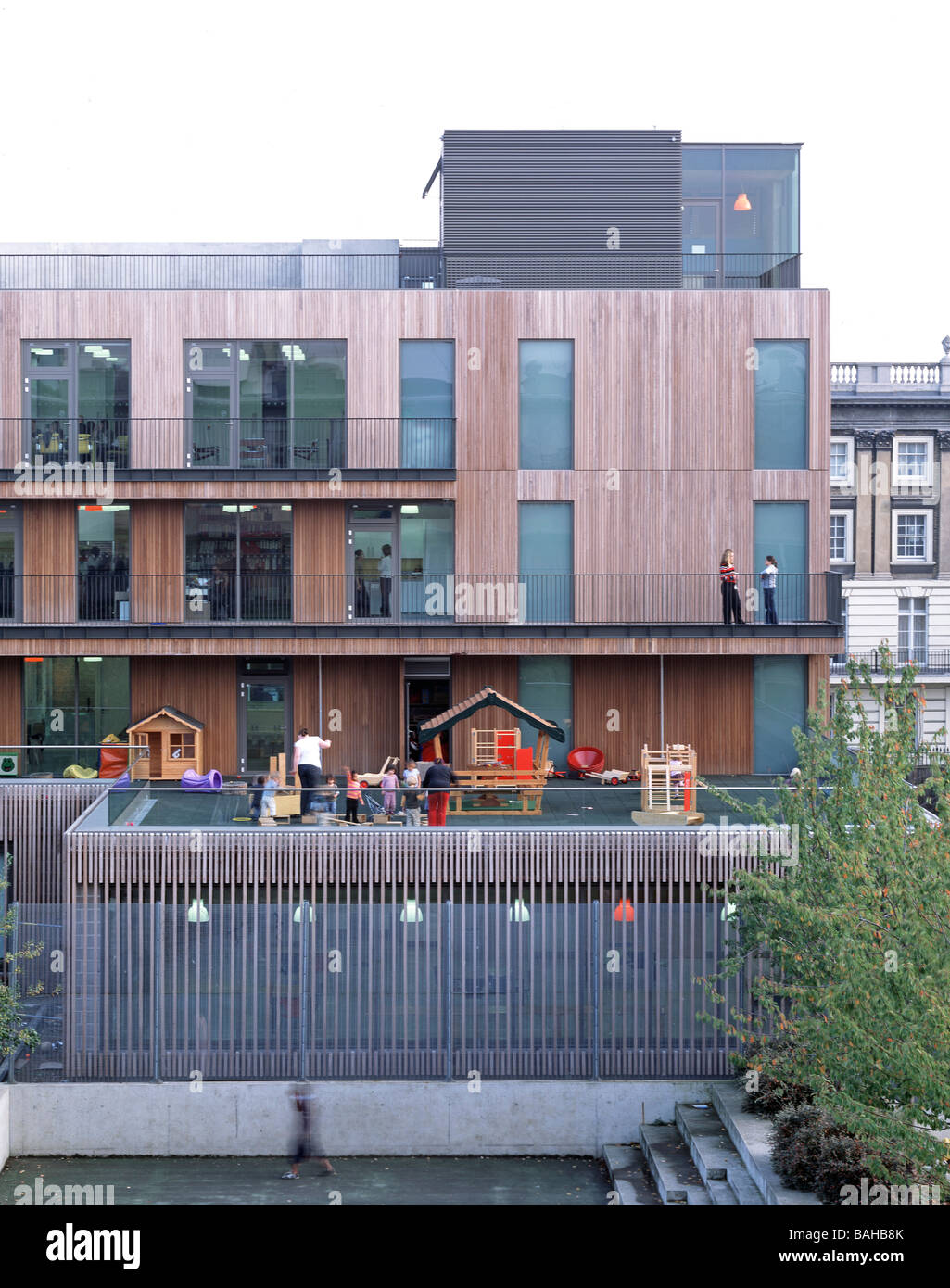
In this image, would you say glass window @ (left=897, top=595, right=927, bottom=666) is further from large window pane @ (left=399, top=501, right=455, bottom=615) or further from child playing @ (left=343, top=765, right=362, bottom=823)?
child playing @ (left=343, top=765, right=362, bottom=823)

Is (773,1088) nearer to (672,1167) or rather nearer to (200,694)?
(672,1167)

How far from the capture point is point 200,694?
98.0 feet

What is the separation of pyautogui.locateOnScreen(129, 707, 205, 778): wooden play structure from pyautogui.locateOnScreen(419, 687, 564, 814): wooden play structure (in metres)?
5.33

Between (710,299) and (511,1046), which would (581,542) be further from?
(511,1046)

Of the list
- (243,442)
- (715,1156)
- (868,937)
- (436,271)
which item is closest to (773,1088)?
(715,1156)

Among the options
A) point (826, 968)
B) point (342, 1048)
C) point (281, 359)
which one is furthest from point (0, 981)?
point (281, 359)

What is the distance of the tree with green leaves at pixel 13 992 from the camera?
18031 mm

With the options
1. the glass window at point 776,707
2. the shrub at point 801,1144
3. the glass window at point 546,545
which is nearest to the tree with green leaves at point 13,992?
the shrub at point 801,1144

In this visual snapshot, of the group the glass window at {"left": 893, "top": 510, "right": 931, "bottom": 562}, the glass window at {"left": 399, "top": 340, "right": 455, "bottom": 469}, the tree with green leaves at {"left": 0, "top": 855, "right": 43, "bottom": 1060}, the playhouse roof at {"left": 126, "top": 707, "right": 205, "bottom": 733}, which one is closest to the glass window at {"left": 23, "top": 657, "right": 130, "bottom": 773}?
the playhouse roof at {"left": 126, "top": 707, "right": 205, "bottom": 733}

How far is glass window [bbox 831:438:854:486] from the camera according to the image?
5331 centimetres

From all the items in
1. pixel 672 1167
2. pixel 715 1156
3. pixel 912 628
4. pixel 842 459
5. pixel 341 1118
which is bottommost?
pixel 341 1118

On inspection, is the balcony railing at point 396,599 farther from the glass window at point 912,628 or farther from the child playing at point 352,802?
the glass window at point 912,628

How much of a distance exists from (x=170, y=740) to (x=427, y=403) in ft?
30.6
